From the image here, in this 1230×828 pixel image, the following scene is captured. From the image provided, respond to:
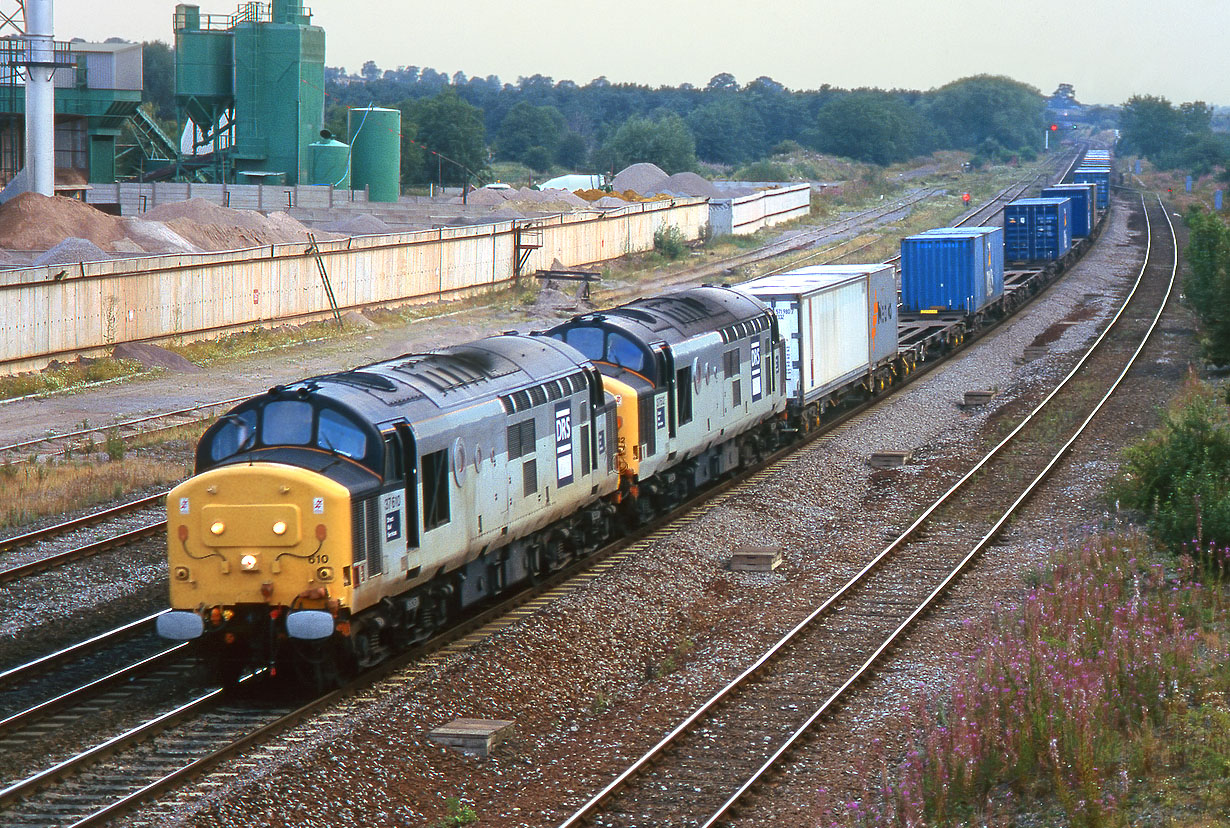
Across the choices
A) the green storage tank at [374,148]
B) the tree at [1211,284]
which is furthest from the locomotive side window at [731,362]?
the green storage tank at [374,148]

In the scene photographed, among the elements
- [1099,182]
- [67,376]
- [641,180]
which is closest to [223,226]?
[67,376]

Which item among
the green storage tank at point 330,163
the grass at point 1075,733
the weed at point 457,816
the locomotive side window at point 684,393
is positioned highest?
the green storage tank at point 330,163

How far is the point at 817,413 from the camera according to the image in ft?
102

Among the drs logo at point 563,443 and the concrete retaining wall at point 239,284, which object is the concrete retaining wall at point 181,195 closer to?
the concrete retaining wall at point 239,284

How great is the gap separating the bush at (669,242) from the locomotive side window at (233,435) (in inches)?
2295

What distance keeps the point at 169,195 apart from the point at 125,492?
1926 inches

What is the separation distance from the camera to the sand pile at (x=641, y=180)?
10394 cm

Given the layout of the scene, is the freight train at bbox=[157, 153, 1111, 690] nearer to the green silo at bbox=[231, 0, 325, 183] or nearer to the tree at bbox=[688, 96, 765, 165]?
the green silo at bbox=[231, 0, 325, 183]

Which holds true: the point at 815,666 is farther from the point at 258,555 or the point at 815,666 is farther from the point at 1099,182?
the point at 1099,182

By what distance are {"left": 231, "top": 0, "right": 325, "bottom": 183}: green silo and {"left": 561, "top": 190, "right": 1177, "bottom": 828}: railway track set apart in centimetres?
5398

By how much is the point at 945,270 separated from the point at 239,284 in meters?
21.5

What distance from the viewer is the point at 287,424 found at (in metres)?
14.6

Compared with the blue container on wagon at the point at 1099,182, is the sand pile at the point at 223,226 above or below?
below

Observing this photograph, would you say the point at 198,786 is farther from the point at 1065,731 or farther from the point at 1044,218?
the point at 1044,218
